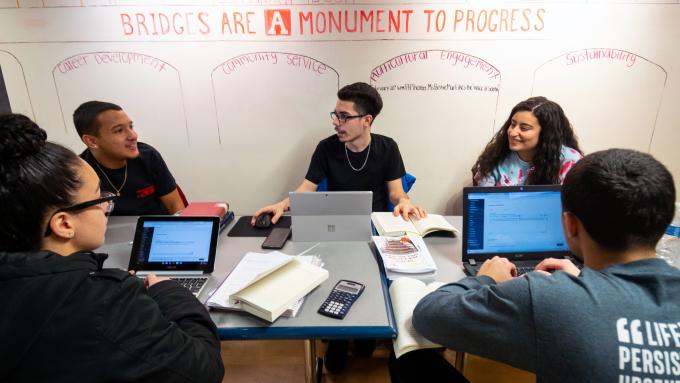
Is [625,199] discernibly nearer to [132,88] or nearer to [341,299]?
[341,299]

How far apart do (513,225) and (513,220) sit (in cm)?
2

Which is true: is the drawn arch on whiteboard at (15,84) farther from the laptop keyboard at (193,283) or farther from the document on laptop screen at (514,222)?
the document on laptop screen at (514,222)

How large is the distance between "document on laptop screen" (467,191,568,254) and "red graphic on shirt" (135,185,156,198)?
67.0 inches

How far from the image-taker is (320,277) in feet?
3.70

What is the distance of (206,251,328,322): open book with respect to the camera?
98 centimetres

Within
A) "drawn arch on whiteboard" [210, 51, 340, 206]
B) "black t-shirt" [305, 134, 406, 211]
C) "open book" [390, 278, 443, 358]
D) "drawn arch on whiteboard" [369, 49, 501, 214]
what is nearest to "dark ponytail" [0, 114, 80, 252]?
"open book" [390, 278, 443, 358]

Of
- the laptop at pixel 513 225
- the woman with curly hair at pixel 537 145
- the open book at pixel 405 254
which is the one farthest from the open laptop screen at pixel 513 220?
the woman with curly hair at pixel 537 145

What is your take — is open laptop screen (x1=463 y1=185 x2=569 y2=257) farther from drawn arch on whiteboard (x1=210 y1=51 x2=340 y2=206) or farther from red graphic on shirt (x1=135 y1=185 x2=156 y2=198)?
red graphic on shirt (x1=135 y1=185 x2=156 y2=198)

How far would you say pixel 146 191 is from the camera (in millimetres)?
1974

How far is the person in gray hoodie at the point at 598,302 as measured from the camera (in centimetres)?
61

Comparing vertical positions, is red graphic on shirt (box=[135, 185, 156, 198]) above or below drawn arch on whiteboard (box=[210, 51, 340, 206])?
below

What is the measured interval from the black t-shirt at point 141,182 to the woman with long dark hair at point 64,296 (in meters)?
1.23

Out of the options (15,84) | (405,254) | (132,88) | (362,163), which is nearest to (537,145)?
(362,163)

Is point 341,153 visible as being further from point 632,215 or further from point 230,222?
point 632,215
